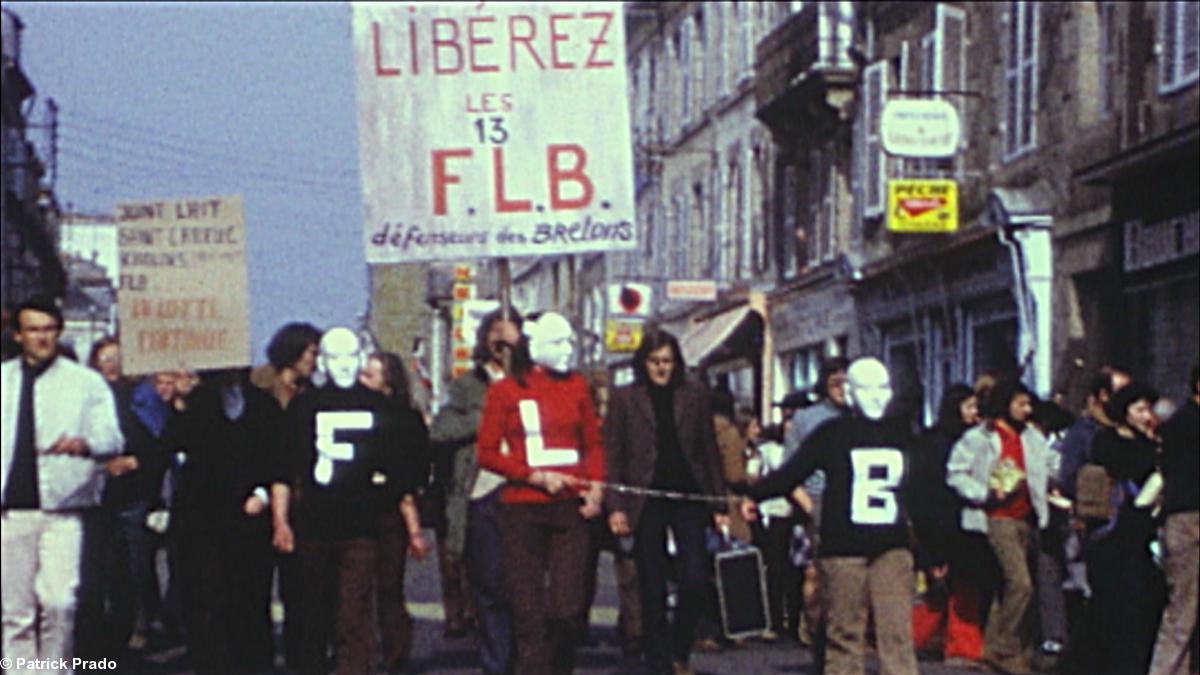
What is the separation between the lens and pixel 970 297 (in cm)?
3225

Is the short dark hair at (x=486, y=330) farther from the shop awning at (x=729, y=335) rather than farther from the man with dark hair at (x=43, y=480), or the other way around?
the shop awning at (x=729, y=335)

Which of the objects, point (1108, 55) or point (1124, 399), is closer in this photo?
point (1124, 399)

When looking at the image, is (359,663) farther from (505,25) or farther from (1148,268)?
(1148,268)

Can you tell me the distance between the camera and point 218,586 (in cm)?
1415

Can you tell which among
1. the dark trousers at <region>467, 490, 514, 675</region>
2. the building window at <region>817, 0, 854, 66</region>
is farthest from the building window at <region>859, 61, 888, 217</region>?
the dark trousers at <region>467, 490, 514, 675</region>

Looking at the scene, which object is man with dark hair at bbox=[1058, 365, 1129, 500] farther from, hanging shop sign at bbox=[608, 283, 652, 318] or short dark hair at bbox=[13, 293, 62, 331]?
hanging shop sign at bbox=[608, 283, 652, 318]

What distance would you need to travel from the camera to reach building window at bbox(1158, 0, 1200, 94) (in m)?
24.2

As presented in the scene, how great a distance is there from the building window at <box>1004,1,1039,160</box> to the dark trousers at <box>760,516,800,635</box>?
10272mm

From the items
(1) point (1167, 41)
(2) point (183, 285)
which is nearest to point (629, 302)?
(1) point (1167, 41)

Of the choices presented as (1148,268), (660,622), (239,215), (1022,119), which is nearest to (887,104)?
(1022,119)

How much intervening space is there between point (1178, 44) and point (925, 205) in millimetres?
7140

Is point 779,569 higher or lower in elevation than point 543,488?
lower

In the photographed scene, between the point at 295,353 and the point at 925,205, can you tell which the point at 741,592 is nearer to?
the point at 295,353

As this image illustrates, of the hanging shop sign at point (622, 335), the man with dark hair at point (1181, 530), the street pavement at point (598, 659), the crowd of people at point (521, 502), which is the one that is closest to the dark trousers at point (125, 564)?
the crowd of people at point (521, 502)
